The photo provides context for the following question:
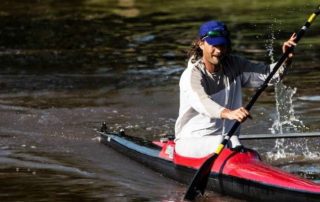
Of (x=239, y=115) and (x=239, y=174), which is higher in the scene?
(x=239, y=115)

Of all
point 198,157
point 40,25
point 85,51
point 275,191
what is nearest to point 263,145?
point 198,157

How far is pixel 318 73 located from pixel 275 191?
7496 mm

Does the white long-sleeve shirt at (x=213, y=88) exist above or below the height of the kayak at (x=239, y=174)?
above

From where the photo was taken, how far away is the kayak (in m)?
6.91

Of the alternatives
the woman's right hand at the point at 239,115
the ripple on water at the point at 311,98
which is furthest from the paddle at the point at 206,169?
the ripple on water at the point at 311,98

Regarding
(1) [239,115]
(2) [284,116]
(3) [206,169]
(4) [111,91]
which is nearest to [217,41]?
(1) [239,115]

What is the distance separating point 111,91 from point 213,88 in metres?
5.76

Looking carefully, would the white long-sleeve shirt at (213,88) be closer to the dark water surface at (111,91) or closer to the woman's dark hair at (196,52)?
the woman's dark hair at (196,52)

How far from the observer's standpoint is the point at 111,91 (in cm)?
1323

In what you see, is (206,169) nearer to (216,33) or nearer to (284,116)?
(216,33)

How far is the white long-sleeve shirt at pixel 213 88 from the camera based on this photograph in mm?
7438

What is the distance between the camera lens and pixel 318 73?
14.2 m

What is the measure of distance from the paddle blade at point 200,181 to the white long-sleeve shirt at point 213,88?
0.37 m

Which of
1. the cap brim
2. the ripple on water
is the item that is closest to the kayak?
the cap brim
